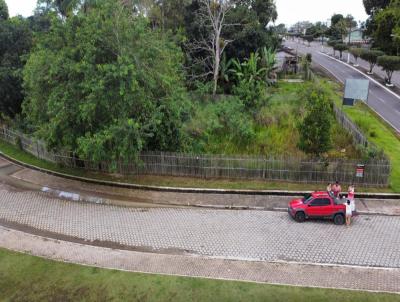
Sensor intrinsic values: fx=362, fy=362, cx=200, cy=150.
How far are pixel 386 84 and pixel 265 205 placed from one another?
31.9 metres

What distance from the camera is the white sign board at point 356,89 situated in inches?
981

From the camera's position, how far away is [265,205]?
56.5ft

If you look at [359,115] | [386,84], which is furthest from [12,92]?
[386,84]

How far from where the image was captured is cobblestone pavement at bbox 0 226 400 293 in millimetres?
11883

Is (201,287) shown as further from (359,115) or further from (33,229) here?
(359,115)

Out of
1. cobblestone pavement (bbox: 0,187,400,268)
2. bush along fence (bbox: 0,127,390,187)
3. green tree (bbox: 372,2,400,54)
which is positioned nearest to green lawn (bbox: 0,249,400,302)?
cobblestone pavement (bbox: 0,187,400,268)

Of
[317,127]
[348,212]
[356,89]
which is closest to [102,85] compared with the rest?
[317,127]

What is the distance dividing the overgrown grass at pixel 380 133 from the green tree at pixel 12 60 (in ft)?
80.5

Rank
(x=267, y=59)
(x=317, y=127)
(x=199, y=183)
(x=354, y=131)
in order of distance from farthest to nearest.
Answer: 1. (x=267, y=59)
2. (x=354, y=131)
3. (x=199, y=183)
4. (x=317, y=127)

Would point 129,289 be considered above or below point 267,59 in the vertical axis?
below

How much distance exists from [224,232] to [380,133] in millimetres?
15689

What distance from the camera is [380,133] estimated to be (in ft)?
81.6

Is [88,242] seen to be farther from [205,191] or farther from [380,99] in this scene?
[380,99]

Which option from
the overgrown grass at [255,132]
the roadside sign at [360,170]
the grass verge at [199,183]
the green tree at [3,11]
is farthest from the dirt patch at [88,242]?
the green tree at [3,11]
